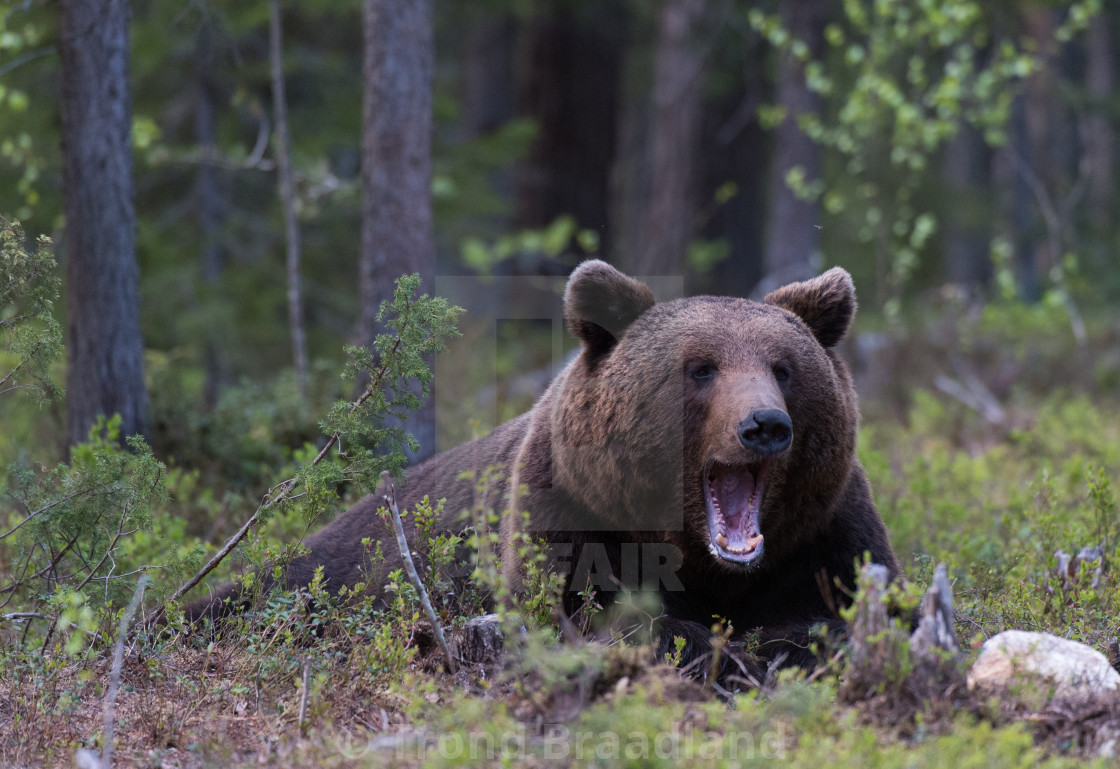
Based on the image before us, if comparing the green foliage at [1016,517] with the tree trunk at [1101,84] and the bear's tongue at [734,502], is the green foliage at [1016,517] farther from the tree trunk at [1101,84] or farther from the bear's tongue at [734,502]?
the tree trunk at [1101,84]

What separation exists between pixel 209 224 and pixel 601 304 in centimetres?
763

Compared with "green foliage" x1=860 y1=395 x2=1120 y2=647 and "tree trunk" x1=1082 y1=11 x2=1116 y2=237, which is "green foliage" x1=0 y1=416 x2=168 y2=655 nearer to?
"green foliage" x1=860 y1=395 x2=1120 y2=647

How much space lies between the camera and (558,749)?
9.84 ft

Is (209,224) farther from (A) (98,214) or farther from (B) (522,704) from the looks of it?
(B) (522,704)

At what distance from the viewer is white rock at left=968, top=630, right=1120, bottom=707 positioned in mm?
3311

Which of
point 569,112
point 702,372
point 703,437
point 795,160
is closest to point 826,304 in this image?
point 702,372

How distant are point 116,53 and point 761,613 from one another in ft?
15.4

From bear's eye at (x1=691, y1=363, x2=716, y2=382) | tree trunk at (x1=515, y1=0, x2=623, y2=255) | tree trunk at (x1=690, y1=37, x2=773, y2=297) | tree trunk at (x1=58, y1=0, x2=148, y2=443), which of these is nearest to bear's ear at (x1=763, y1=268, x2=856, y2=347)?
bear's eye at (x1=691, y1=363, x2=716, y2=382)

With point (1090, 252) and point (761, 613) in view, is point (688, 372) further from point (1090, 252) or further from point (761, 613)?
point (1090, 252)

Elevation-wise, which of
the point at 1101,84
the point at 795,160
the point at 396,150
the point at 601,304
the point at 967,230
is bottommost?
the point at 601,304

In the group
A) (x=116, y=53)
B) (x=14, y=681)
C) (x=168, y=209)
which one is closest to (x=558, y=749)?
(x=14, y=681)

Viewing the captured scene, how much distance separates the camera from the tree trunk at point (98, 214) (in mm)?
6004

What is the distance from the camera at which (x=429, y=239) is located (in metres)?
6.84

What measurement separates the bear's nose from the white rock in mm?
967
